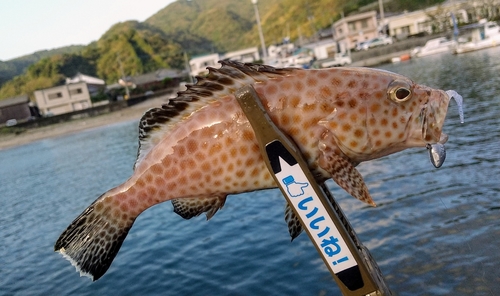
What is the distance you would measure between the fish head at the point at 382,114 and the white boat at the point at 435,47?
69.6m

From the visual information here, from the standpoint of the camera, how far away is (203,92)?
2832mm

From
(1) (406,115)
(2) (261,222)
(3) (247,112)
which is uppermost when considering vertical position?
(3) (247,112)

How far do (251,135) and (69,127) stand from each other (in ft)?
237

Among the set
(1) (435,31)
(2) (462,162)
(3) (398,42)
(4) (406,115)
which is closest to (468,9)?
(1) (435,31)

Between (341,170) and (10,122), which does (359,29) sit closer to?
(10,122)

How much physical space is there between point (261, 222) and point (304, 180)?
35.1ft

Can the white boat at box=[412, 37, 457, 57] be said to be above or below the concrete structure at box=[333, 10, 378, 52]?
below

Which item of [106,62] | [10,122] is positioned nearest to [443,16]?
[10,122]

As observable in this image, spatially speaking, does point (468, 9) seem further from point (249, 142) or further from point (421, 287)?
point (249, 142)

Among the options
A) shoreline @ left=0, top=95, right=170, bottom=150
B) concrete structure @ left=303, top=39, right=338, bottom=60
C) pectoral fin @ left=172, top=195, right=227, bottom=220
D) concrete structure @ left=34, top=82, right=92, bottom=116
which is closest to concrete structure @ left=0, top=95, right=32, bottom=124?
concrete structure @ left=34, top=82, right=92, bottom=116

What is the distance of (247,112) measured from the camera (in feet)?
8.61

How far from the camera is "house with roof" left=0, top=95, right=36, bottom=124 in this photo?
84.4m

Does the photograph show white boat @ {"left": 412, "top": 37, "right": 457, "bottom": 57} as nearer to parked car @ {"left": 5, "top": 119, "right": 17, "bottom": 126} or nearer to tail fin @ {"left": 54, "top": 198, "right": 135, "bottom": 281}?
parked car @ {"left": 5, "top": 119, "right": 17, "bottom": 126}

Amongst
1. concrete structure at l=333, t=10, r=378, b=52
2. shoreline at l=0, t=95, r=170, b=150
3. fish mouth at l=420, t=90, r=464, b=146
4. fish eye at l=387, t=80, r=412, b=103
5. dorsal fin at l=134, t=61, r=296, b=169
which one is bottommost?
shoreline at l=0, t=95, r=170, b=150
